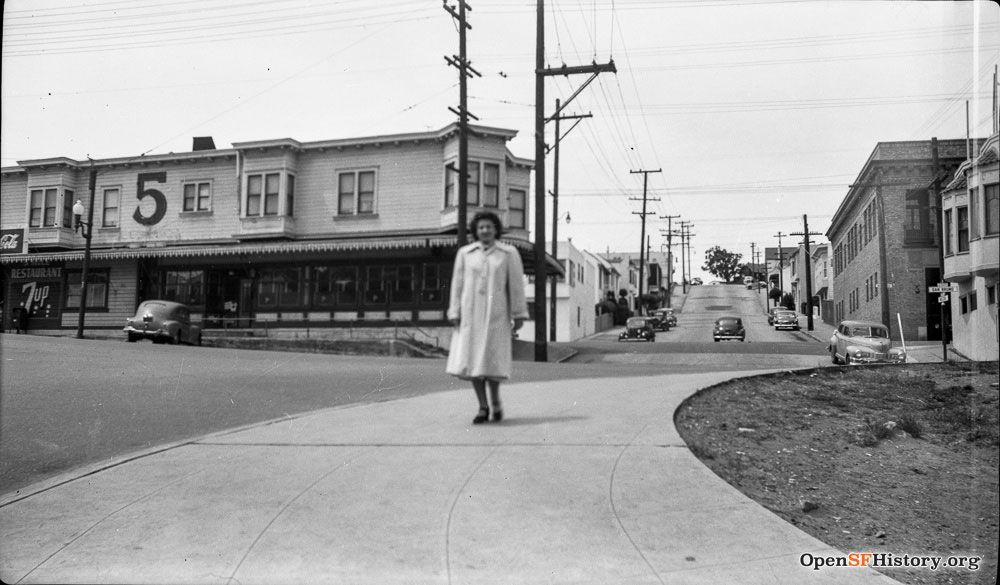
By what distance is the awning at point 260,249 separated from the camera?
3236 millimetres

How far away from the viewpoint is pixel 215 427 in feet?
16.7

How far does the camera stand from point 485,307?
2928 mm

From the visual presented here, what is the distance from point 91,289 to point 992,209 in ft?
13.5

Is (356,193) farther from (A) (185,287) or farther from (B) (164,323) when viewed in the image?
(B) (164,323)

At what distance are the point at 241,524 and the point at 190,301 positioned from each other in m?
1.20

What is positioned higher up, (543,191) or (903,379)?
(543,191)

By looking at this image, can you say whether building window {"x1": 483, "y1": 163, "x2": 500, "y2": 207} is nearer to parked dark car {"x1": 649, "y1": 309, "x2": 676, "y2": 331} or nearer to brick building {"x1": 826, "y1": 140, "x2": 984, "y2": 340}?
brick building {"x1": 826, "y1": 140, "x2": 984, "y2": 340}

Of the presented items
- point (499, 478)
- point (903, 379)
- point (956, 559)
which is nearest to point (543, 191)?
point (499, 478)

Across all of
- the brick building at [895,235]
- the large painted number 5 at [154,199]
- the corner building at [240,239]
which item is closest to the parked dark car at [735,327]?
the brick building at [895,235]

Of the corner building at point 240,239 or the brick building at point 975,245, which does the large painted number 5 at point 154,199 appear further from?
the brick building at point 975,245

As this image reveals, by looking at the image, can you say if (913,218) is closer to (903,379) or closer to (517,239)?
(517,239)

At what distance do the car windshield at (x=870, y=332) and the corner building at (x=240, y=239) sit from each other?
6.73 ft

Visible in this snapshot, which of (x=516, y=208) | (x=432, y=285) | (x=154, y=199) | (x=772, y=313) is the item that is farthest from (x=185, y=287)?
(x=772, y=313)

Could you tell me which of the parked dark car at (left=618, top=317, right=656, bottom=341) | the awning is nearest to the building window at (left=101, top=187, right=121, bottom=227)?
the awning
